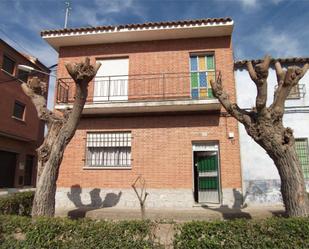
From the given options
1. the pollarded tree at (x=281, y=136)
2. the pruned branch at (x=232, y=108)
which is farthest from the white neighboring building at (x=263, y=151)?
the pollarded tree at (x=281, y=136)

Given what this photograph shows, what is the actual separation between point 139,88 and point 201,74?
2601mm

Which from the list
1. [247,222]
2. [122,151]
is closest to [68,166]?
[122,151]

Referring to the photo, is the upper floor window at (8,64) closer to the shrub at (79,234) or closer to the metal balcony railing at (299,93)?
the shrub at (79,234)

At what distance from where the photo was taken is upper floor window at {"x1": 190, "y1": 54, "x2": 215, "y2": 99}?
1123 centimetres

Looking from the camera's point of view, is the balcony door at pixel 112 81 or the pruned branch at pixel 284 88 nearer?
the pruned branch at pixel 284 88

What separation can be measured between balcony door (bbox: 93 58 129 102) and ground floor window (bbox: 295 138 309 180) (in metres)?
7.03

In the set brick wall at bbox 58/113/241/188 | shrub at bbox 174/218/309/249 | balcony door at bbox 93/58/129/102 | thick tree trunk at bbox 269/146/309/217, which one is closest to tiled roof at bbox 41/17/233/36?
balcony door at bbox 93/58/129/102

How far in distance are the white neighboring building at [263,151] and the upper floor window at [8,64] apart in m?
15.8

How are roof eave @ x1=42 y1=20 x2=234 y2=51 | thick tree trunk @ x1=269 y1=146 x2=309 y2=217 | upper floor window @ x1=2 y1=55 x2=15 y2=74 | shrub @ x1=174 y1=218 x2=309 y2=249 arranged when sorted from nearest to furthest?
1. shrub @ x1=174 y1=218 x2=309 y2=249
2. thick tree trunk @ x1=269 y1=146 x2=309 y2=217
3. roof eave @ x1=42 y1=20 x2=234 y2=51
4. upper floor window @ x1=2 y1=55 x2=15 y2=74

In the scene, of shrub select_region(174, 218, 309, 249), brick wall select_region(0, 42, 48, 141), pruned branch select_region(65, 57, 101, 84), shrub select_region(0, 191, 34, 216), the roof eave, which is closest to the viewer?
shrub select_region(174, 218, 309, 249)

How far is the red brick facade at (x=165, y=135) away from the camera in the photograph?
10.5 metres

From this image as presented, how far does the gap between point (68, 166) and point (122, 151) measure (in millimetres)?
2229

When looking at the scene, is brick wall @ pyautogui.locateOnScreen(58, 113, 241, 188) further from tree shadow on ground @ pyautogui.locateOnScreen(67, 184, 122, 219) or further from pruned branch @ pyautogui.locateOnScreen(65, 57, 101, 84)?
pruned branch @ pyautogui.locateOnScreen(65, 57, 101, 84)

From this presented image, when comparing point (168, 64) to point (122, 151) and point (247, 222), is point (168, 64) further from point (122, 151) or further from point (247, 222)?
point (247, 222)
